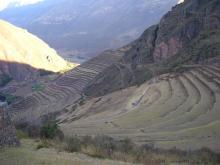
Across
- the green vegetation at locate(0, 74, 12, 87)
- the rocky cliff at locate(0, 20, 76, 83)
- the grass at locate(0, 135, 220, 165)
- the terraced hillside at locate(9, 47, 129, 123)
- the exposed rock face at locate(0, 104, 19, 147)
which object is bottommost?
the grass at locate(0, 135, 220, 165)

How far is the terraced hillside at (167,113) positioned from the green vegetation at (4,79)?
8668 centimetres

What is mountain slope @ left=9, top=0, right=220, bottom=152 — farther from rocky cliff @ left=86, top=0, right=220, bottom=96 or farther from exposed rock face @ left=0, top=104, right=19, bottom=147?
exposed rock face @ left=0, top=104, right=19, bottom=147

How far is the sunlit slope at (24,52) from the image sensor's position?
512ft

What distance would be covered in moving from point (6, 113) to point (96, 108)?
4005 centimetres

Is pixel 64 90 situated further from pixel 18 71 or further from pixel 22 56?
pixel 22 56

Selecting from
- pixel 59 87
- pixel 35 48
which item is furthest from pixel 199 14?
pixel 35 48

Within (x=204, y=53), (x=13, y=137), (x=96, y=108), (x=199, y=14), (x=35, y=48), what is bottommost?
(x=13, y=137)

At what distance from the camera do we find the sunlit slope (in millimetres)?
156125

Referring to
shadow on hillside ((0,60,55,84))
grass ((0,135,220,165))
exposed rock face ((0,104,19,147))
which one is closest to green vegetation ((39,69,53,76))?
shadow on hillside ((0,60,55,84))

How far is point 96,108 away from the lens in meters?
57.2

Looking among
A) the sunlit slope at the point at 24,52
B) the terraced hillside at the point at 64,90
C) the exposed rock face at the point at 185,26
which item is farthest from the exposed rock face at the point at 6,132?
the sunlit slope at the point at 24,52

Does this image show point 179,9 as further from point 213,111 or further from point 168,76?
point 213,111

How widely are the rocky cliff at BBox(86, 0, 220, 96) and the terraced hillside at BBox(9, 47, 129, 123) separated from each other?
21.0ft

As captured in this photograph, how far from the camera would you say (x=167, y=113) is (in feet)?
131
